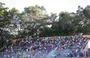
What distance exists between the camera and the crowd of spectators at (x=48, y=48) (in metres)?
27.5

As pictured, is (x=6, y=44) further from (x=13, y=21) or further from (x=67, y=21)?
(x=67, y=21)

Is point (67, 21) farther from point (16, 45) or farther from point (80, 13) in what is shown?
point (16, 45)

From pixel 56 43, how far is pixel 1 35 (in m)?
10.8

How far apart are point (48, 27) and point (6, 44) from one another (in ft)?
20.1

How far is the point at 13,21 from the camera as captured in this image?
38.5 metres

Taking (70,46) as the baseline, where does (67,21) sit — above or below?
above

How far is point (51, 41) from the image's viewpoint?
32.0m

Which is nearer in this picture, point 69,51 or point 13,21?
point 69,51

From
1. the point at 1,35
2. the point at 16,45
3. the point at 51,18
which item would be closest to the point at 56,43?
the point at 16,45

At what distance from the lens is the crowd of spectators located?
27.5m

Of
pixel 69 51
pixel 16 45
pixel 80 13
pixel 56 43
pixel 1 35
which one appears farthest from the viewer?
pixel 1 35

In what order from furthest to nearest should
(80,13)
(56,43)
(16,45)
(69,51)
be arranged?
(80,13) → (16,45) → (56,43) → (69,51)

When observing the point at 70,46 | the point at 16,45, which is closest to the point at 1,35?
the point at 16,45

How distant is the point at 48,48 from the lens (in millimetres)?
30094
